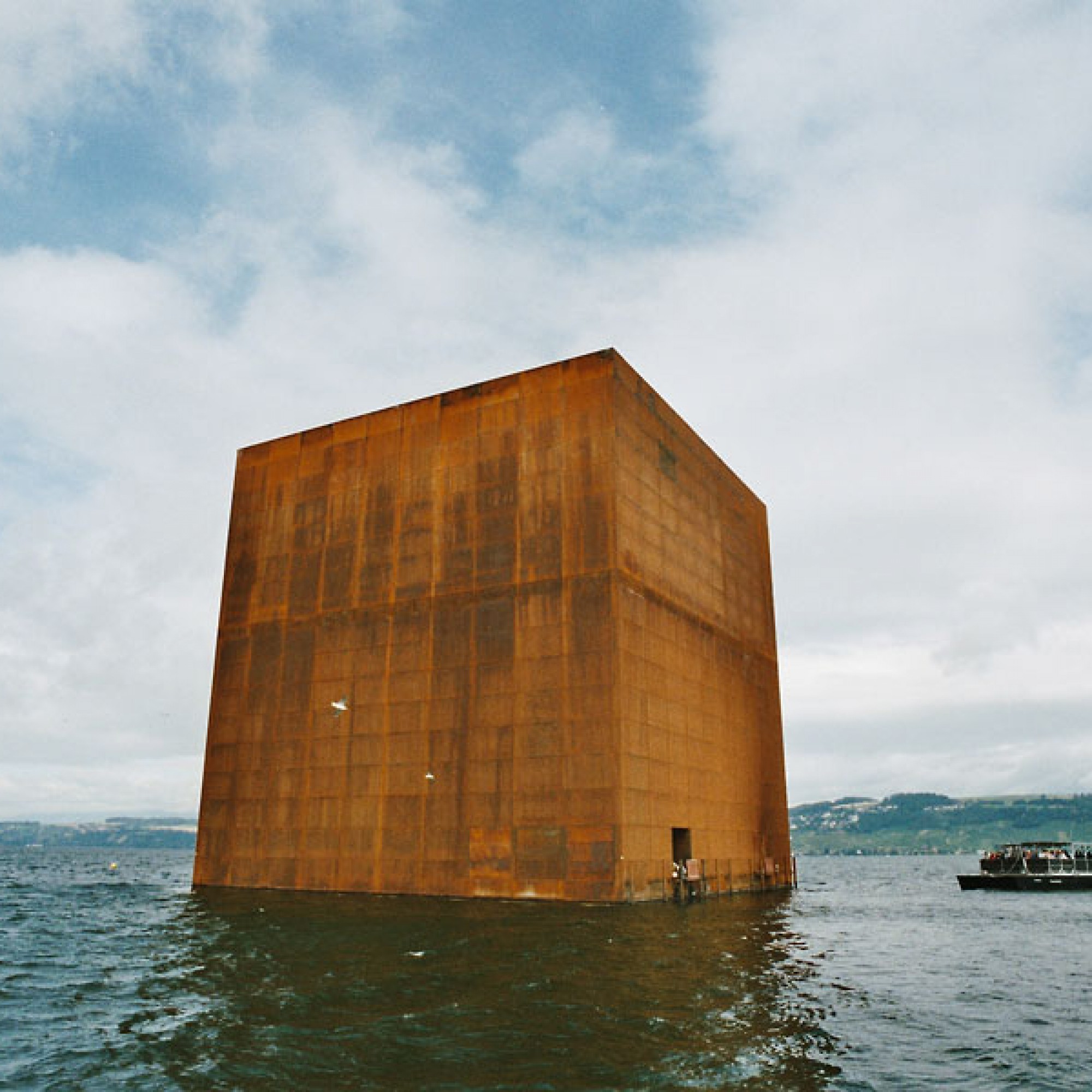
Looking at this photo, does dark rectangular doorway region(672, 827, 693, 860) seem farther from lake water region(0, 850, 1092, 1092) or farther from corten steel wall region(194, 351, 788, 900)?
lake water region(0, 850, 1092, 1092)

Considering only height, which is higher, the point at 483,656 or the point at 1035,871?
the point at 483,656

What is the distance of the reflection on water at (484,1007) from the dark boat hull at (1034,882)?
1926 inches

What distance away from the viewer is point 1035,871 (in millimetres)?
69188

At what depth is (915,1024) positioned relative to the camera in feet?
54.6

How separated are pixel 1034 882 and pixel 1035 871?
1509 millimetres

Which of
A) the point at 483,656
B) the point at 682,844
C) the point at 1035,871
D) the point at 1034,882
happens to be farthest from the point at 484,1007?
the point at 1035,871

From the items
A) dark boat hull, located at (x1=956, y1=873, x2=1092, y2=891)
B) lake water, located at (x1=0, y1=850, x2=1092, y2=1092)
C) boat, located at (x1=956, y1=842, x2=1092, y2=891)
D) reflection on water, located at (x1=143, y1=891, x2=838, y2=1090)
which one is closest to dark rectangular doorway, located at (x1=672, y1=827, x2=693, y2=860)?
lake water, located at (x1=0, y1=850, x2=1092, y2=1092)

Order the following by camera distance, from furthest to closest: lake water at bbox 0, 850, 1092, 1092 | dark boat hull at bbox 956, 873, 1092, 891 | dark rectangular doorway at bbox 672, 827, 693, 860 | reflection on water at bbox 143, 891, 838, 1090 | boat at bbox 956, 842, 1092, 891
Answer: boat at bbox 956, 842, 1092, 891, dark boat hull at bbox 956, 873, 1092, 891, dark rectangular doorway at bbox 672, 827, 693, 860, lake water at bbox 0, 850, 1092, 1092, reflection on water at bbox 143, 891, 838, 1090

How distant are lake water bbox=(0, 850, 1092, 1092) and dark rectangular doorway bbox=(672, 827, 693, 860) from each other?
23.1 ft

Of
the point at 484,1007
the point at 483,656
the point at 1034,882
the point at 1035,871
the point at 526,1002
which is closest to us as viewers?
the point at 484,1007

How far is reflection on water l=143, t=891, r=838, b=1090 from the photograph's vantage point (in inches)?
492

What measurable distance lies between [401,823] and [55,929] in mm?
13138

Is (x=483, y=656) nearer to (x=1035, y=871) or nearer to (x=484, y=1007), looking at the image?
(x=484, y=1007)

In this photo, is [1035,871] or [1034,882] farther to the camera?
[1035,871]
